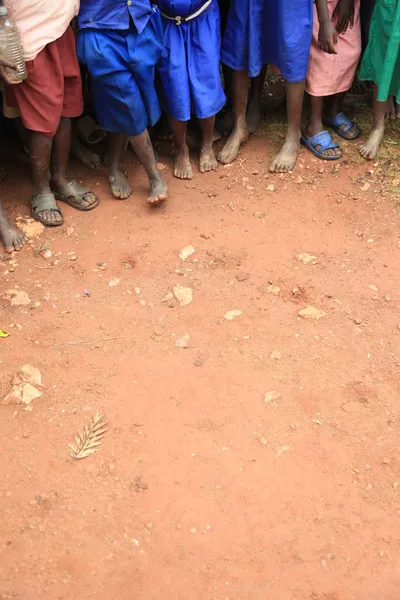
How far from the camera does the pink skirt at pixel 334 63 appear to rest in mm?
3627

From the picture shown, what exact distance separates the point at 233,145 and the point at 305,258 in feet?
3.24

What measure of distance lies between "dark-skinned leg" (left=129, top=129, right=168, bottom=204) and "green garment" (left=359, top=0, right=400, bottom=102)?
132cm

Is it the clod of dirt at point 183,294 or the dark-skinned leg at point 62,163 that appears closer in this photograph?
the clod of dirt at point 183,294

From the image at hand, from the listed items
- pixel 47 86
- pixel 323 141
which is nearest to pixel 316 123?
pixel 323 141

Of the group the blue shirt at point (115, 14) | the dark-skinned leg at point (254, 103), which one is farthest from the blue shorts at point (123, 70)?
the dark-skinned leg at point (254, 103)

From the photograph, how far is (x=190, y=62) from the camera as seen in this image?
11.2ft

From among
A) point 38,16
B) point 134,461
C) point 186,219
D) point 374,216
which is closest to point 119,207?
point 186,219

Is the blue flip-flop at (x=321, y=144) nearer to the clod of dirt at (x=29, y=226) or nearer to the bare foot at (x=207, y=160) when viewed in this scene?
the bare foot at (x=207, y=160)

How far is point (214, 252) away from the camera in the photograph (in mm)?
3221

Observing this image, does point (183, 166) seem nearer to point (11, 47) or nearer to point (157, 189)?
point (157, 189)

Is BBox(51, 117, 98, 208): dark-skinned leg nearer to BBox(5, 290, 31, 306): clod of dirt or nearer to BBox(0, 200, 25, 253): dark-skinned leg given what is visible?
BBox(0, 200, 25, 253): dark-skinned leg

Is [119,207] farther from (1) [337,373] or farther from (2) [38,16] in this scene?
(1) [337,373]

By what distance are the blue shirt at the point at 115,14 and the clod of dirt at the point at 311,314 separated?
1.52 meters

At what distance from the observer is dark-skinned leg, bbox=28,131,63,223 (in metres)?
3.29
